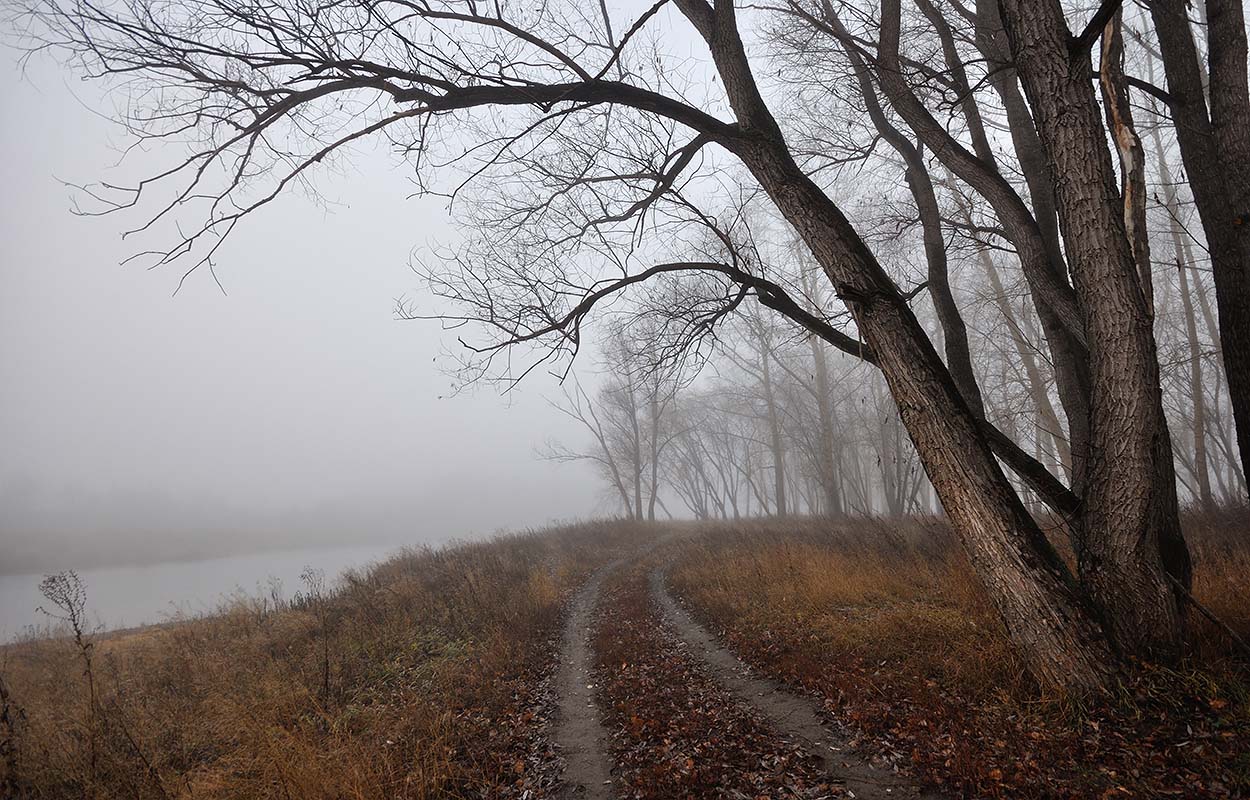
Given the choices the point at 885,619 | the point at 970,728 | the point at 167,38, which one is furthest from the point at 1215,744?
the point at 167,38

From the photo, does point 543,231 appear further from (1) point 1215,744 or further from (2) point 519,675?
(1) point 1215,744

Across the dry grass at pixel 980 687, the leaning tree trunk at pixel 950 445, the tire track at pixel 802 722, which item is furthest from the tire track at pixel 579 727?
the leaning tree trunk at pixel 950 445

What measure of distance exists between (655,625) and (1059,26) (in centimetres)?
816

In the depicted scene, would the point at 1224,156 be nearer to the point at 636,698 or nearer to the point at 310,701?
the point at 636,698

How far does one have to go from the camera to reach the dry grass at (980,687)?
10.1ft

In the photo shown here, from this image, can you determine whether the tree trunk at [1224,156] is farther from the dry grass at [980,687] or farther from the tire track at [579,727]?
the tire track at [579,727]

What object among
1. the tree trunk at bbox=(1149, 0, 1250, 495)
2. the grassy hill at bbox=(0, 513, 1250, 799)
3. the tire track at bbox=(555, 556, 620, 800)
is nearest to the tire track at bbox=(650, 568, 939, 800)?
the grassy hill at bbox=(0, 513, 1250, 799)

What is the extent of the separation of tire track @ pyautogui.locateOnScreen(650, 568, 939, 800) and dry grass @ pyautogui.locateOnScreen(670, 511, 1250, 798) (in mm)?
180

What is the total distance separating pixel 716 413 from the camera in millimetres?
36469

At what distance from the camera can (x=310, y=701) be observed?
642 centimetres

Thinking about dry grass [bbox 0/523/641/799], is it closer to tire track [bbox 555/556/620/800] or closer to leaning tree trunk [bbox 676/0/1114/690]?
tire track [bbox 555/556/620/800]

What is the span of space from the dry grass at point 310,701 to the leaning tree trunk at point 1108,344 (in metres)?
4.53

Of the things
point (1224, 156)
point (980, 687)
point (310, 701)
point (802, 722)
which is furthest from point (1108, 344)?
point (310, 701)

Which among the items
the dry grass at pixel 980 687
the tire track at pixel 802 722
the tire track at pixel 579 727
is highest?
the dry grass at pixel 980 687
